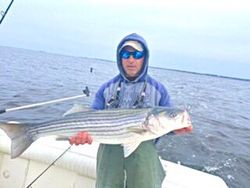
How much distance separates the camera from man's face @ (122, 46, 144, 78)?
154 inches

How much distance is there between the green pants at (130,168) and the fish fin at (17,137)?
0.78 meters

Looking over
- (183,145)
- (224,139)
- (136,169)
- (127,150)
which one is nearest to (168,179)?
(136,169)

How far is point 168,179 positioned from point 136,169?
1032 mm

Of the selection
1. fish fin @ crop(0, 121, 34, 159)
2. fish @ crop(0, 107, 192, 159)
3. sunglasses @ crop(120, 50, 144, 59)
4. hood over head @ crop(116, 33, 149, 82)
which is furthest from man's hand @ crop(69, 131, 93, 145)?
sunglasses @ crop(120, 50, 144, 59)

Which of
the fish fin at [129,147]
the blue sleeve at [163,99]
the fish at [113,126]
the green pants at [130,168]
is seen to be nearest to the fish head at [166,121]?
the fish at [113,126]

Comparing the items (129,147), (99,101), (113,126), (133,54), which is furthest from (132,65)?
(129,147)

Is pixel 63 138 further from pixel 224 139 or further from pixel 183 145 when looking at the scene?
pixel 224 139

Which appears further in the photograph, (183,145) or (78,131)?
(183,145)

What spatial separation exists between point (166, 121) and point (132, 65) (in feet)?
2.74

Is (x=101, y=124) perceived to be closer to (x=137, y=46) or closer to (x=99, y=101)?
(x=99, y=101)

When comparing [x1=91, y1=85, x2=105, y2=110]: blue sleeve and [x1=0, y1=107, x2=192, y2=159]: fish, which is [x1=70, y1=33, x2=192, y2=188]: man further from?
[x1=0, y1=107, x2=192, y2=159]: fish

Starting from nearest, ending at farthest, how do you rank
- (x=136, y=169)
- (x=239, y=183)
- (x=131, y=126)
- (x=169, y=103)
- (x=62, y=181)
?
(x=131, y=126) < (x=136, y=169) < (x=169, y=103) < (x=62, y=181) < (x=239, y=183)

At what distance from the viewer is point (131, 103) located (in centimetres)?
388

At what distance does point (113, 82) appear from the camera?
405 cm
